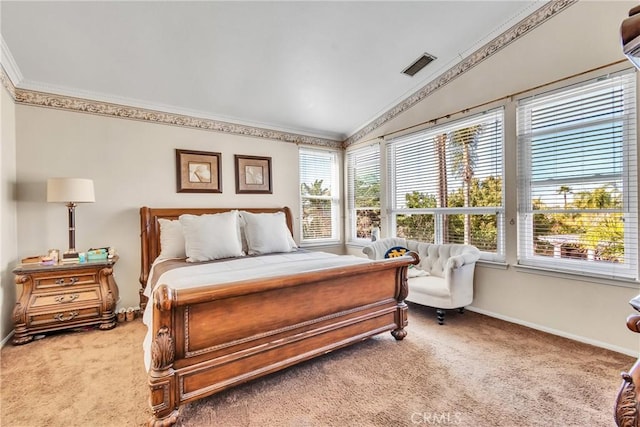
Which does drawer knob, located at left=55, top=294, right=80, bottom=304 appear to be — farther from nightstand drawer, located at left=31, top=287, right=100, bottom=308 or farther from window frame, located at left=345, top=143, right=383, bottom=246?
window frame, located at left=345, top=143, right=383, bottom=246

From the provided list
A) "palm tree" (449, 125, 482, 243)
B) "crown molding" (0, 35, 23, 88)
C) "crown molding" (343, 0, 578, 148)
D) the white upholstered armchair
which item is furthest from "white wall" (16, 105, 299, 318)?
"palm tree" (449, 125, 482, 243)

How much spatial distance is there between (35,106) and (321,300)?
3.52 meters

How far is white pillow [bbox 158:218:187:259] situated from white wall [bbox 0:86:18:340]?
4.02ft

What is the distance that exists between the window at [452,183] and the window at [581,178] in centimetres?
27

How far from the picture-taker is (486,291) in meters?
3.20

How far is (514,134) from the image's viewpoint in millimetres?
2947

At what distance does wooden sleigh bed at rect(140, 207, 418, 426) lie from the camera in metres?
1.55

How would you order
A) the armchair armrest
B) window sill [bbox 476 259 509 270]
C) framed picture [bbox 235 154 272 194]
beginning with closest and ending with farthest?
the armchair armrest
window sill [bbox 476 259 509 270]
framed picture [bbox 235 154 272 194]

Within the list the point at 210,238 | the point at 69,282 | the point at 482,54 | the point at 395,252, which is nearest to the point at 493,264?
the point at 395,252

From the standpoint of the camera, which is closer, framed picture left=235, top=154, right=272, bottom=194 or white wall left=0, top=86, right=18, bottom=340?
white wall left=0, top=86, right=18, bottom=340

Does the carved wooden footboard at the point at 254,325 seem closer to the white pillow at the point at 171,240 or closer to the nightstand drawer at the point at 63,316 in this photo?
the white pillow at the point at 171,240

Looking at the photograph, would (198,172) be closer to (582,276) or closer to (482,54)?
(482,54)

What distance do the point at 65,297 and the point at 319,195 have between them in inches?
136

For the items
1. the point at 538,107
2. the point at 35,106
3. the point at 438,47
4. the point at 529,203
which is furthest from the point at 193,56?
the point at 529,203
